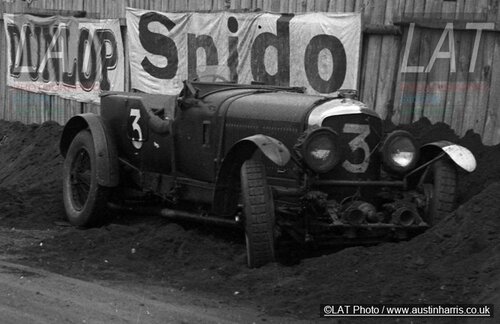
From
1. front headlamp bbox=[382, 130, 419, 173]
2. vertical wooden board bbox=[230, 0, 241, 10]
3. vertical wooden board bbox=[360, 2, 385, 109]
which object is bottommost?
front headlamp bbox=[382, 130, 419, 173]

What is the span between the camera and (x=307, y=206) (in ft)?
30.4

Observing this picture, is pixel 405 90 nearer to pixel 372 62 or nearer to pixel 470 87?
pixel 372 62

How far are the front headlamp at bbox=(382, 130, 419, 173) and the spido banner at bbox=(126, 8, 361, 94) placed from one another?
108 inches

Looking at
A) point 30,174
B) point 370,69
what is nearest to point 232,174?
point 370,69

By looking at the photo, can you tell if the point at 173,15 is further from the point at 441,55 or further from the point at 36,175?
the point at 441,55

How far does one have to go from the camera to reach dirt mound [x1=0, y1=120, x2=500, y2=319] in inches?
298

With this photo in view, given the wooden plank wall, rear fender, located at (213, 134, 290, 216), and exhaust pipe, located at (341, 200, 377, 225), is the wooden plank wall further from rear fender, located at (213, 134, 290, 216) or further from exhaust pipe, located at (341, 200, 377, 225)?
rear fender, located at (213, 134, 290, 216)

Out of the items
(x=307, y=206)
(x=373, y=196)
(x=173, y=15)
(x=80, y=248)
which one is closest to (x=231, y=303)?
(x=307, y=206)

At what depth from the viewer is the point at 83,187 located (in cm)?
1261

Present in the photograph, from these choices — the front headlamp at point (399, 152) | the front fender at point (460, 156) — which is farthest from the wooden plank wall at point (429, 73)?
the front headlamp at point (399, 152)

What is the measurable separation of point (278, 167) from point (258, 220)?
100 centimetres

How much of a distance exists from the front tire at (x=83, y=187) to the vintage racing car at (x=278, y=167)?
29 millimetres

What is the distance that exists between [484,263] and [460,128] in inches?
174

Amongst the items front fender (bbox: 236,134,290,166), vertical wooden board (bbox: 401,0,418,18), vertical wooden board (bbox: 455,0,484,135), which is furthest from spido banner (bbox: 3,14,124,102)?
front fender (bbox: 236,134,290,166)
